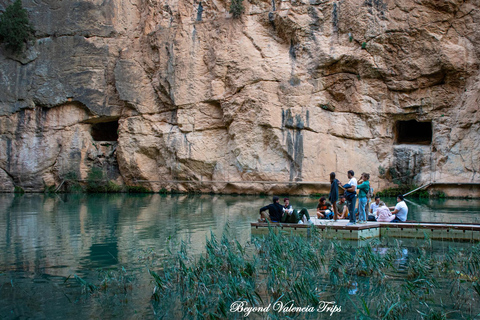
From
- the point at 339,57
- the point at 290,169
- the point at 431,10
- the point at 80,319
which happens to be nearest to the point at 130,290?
the point at 80,319

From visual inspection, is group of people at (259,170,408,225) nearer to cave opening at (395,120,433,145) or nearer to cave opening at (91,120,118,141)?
cave opening at (395,120,433,145)

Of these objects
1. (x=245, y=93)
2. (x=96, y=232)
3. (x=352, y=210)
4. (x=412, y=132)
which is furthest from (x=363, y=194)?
(x=412, y=132)

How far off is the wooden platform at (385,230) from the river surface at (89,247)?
1.16 meters

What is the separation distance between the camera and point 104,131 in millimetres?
36531

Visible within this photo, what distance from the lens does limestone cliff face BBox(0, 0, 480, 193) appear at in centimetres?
2672

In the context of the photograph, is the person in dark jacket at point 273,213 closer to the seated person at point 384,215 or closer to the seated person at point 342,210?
the seated person at point 342,210

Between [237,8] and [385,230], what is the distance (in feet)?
72.8

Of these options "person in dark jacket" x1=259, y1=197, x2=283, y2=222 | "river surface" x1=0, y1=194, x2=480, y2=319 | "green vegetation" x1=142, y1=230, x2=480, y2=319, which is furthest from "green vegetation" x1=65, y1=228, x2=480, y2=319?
"person in dark jacket" x1=259, y1=197, x2=283, y2=222

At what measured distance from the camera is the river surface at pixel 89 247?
617 centimetres

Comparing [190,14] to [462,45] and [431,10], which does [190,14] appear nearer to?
[431,10]

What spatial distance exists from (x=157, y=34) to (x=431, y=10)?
710 inches

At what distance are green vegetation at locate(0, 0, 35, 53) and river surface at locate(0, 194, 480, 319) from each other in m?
17.6

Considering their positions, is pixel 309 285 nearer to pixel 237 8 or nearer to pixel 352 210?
pixel 352 210

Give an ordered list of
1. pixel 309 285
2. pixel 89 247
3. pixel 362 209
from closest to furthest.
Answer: pixel 309 285, pixel 89 247, pixel 362 209
